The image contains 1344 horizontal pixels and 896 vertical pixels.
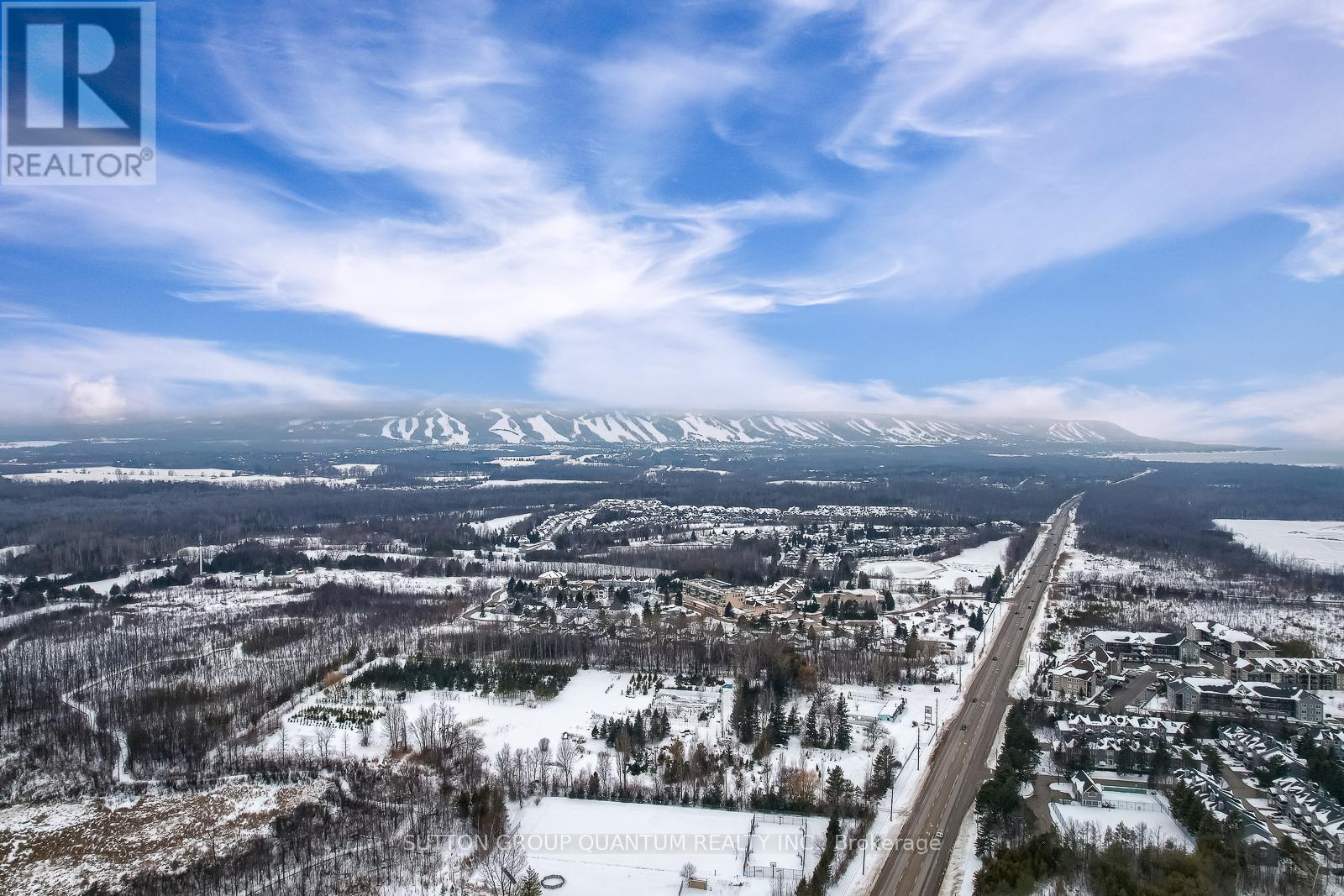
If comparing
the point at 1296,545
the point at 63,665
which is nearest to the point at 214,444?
the point at 63,665

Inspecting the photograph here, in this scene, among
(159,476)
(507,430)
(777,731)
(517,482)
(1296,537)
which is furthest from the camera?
(507,430)

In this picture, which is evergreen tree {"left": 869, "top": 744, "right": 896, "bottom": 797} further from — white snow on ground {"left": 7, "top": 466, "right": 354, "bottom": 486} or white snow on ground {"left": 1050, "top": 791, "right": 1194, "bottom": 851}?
white snow on ground {"left": 7, "top": 466, "right": 354, "bottom": 486}

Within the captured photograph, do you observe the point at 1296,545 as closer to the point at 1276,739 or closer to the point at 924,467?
the point at 1276,739

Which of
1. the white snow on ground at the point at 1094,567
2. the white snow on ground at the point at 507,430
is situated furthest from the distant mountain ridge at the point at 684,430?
the white snow on ground at the point at 1094,567

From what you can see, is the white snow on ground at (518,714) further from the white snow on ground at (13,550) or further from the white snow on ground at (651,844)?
the white snow on ground at (13,550)

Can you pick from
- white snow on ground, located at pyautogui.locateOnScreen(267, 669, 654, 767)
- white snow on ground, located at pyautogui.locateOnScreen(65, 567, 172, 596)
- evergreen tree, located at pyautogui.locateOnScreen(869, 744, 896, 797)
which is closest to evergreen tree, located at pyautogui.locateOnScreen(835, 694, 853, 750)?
evergreen tree, located at pyautogui.locateOnScreen(869, 744, 896, 797)

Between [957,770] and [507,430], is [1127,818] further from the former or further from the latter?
[507,430]

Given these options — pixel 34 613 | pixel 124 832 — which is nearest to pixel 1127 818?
pixel 124 832
